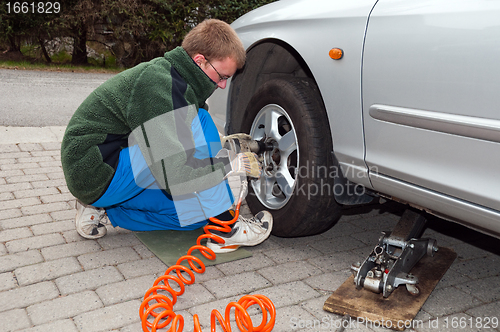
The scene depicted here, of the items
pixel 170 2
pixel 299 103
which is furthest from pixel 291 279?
pixel 170 2

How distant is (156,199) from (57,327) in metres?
1.01

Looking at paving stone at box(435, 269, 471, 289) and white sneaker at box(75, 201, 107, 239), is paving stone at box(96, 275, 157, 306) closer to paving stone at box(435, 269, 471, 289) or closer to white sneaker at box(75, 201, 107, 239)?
white sneaker at box(75, 201, 107, 239)

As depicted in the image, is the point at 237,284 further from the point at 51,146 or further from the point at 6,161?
the point at 51,146

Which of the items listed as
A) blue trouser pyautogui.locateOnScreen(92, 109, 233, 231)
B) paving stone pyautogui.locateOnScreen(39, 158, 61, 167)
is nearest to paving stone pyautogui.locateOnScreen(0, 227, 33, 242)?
blue trouser pyautogui.locateOnScreen(92, 109, 233, 231)

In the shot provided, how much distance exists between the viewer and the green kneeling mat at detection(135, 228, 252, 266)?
2549 mm

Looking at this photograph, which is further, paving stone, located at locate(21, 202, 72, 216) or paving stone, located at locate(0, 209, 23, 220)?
paving stone, located at locate(21, 202, 72, 216)

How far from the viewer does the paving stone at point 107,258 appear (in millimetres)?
2438

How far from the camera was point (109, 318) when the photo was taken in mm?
1949

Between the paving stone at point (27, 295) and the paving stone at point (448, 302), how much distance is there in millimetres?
1741

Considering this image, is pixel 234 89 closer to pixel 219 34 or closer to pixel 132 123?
pixel 219 34

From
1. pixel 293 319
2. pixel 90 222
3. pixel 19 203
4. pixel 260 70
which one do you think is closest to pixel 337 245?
pixel 293 319

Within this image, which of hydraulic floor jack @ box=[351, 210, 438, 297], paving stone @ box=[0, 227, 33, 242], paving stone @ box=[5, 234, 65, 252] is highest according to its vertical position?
hydraulic floor jack @ box=[351, 210, 438, 297]

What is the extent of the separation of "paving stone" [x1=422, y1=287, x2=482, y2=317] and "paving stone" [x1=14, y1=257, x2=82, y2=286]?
1749mm

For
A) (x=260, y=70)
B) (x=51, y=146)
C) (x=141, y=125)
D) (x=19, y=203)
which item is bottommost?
(x=51, y=146)
